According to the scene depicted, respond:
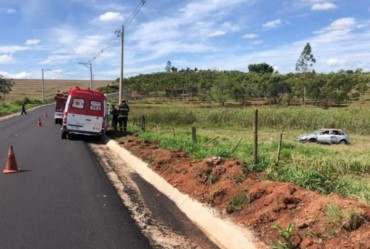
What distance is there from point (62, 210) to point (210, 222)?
8.56ft

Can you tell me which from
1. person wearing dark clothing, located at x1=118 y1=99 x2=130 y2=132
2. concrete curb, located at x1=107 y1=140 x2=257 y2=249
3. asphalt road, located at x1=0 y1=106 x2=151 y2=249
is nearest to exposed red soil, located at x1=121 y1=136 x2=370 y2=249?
concrete curb, located at x1=107 y1=140 x2=257 y2=249

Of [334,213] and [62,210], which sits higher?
[334,213]

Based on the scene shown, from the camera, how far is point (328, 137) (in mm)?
34594

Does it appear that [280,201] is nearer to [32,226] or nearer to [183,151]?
[32,226]

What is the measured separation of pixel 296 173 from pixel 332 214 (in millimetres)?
2896

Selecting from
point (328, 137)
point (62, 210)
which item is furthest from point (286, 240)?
point (328, 137)

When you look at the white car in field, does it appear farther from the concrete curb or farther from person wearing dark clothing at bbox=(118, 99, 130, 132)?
the concrete curb

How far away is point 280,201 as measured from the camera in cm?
677

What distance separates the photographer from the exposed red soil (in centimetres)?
538

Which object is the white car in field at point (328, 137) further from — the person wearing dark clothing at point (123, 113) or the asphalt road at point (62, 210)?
the asphalt road at point (62, 210)

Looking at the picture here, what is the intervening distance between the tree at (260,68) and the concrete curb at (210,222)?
6439 inches

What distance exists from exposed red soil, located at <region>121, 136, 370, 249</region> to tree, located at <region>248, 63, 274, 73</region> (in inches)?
6450

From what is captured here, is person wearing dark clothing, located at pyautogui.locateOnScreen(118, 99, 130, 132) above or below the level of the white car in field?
above

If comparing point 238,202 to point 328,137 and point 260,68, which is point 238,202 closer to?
point 328,137
